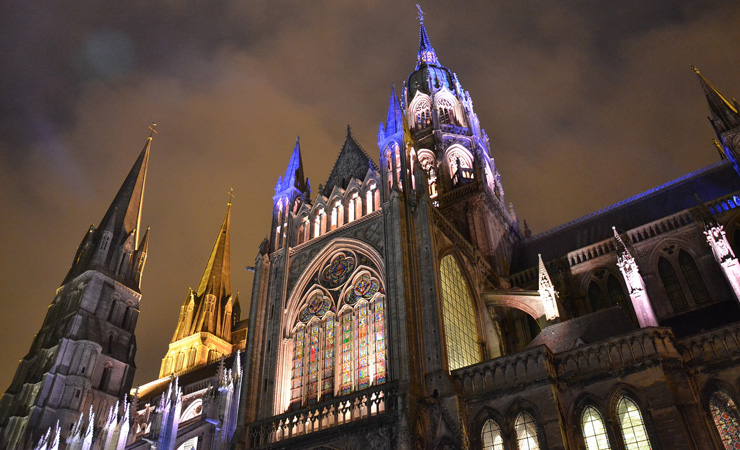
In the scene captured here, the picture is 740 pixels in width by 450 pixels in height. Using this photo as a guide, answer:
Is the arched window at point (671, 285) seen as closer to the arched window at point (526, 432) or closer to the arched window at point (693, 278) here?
the arched window at point (693, 278)

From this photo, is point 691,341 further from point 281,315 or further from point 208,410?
point 208,410

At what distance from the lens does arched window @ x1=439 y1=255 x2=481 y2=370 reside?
889 inches

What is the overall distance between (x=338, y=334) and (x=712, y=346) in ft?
43.3

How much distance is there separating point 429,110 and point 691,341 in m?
26.3

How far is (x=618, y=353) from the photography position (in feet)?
60.6

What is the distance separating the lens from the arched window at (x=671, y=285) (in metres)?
25.0

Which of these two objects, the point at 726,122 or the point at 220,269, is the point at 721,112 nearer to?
the point at 726,122

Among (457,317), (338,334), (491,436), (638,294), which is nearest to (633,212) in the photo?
(638,294)

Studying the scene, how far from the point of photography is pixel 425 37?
49.4 metres

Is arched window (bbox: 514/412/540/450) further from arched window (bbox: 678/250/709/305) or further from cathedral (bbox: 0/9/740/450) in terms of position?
arched window (bbox: 678/250/709/305)

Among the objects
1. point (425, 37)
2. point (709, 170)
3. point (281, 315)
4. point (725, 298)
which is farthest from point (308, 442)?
point (425, 37)

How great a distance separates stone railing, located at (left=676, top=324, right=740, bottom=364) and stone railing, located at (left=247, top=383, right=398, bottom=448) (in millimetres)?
9424

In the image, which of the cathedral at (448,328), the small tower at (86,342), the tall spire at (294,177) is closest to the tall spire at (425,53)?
the cathedral at (448,328)

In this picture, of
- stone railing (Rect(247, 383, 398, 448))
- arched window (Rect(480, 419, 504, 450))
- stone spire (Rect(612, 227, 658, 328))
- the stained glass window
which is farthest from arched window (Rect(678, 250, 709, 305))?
stone railing (Rect(247, 383, 398, 448))
